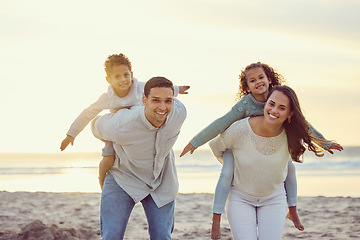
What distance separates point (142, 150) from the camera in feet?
14.9

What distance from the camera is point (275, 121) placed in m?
4.35

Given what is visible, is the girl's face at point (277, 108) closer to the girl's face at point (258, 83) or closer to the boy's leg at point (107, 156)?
the girl's face at point (258, 83)

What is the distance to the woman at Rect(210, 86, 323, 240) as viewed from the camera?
4477 millimetres

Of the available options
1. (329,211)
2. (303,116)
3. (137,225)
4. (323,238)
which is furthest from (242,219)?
(329,211)

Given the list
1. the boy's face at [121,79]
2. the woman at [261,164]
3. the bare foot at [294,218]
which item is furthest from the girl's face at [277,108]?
the boy's face at [121,79]

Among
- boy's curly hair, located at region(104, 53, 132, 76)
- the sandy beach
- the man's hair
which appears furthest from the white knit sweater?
the sandy beach

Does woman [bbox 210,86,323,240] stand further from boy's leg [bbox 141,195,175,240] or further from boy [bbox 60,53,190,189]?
boy [bbox 60,53,190,189]

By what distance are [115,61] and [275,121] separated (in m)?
1.64

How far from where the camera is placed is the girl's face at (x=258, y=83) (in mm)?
4691

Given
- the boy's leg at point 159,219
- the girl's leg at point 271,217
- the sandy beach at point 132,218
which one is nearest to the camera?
the girl's leg at point 271,217

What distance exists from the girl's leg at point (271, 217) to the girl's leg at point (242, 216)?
7cm

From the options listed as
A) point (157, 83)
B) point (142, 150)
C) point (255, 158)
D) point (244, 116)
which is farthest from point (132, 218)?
point (157, 83)

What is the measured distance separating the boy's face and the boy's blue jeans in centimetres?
85

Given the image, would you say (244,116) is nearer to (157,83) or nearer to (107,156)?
(157,83)
